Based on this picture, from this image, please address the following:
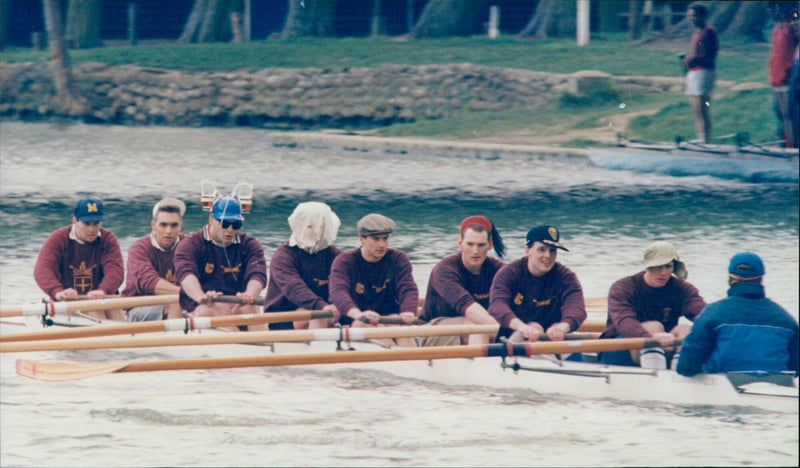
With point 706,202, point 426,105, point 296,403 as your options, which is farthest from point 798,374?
point 426,105

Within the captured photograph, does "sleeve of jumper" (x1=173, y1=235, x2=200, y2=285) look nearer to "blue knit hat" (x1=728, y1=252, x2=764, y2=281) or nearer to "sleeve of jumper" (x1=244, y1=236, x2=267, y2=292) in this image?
"sleeve of jumper" (x1=244, y1=236, x2=267, y2=292)

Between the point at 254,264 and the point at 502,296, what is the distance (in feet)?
7.25

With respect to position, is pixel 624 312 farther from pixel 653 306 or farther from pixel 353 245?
pixel 353 245

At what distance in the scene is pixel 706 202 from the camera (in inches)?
776

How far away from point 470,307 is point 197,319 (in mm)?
1943

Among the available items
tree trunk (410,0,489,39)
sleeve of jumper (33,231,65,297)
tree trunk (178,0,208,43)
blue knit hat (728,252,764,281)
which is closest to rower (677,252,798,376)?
blue knit hat (728,252,764,281)

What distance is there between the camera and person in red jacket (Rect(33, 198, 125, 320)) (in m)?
10.8

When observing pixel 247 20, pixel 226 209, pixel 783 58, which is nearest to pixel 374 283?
pixel 226 209

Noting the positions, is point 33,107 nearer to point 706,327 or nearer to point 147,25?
point 147,25

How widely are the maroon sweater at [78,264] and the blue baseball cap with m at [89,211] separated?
17cm

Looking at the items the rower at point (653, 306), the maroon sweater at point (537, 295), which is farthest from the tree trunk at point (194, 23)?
the rower at point (653, 306)

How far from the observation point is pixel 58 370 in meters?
9.50

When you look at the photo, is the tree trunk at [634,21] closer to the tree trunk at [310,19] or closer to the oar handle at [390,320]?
the tree trunk at [310,19]

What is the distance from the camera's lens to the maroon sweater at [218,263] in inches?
412
